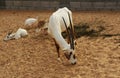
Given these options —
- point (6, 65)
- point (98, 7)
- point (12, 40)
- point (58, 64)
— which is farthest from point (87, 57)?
point (98, 7)

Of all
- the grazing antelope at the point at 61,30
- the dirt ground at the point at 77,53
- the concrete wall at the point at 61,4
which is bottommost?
the dirt ground at the point at 77,53

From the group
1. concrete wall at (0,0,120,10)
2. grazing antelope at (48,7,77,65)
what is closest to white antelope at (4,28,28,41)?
grazing antelope at (48,7,77,65)

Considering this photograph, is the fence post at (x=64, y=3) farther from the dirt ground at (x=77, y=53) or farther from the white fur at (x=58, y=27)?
the white fur at (x=58, y=27)

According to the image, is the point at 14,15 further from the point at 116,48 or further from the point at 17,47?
the point at 116,48

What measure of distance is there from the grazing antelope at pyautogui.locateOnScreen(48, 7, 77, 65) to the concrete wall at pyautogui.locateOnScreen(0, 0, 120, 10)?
3.81 metres

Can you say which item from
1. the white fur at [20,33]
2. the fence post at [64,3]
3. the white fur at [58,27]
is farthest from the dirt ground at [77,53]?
the fence post at [64,3]

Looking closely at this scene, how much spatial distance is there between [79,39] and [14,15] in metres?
3.82

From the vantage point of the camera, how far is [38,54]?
7.92 meters

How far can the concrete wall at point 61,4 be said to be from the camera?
11.7 metres

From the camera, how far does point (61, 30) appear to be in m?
7.67

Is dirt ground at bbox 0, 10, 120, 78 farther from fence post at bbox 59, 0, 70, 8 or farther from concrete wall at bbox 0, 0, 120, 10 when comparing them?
fence post at bbox 59, 0, 70, 8

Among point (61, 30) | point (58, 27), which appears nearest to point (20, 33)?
point (61, 30)

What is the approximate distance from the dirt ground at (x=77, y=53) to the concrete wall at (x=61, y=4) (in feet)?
2.85

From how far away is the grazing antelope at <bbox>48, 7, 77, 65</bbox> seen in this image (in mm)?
7023
